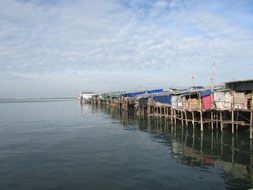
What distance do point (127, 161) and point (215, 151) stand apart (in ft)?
25.0

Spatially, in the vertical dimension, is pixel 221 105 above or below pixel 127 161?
above

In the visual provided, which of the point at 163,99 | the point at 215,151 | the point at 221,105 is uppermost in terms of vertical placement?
the point at 163,99

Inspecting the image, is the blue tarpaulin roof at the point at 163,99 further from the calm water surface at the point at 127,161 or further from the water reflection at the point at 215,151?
the calm water surface at the point at 127,161

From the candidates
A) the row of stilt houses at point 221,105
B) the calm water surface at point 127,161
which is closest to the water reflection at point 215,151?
the calm water surface at point 127,161

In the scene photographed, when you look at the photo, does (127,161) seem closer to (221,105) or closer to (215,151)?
(215,151)

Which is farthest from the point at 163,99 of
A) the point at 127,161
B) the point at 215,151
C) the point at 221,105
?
the point at 127,161

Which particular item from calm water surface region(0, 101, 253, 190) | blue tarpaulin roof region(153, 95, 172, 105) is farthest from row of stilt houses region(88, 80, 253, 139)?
calm water surface region(0, 101, 253, 190)

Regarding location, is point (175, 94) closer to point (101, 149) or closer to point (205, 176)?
point (101, 149)

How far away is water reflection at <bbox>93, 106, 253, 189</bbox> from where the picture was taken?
18531 millimetres

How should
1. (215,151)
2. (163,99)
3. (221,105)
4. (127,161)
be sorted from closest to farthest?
(127,161) → (215,151) → (221,105) → (163,99)

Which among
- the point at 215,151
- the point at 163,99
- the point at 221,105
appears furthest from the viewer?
the point at 163,99

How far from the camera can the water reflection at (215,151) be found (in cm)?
1853

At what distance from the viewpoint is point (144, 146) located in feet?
91.4

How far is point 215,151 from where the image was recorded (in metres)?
25.5
